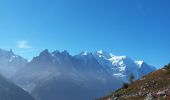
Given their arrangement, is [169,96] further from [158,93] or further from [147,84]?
[147,84]

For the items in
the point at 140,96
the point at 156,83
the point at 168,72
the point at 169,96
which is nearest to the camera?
the point at 169,96

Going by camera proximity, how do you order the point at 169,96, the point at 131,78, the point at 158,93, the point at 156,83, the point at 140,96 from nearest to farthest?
1. the point at 169,96
2. the point at 158,93
3. the point at 140,96
4. the point at 156,83
5. the point at 131,78

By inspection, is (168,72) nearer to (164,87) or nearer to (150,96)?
(164,87)

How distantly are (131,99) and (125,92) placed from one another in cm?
1063

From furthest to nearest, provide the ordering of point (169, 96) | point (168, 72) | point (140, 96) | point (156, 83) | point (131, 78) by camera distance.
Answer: point (131, 78) < point (168, 72) < point (156, 83) < point (140, 96) < point (169, 96)

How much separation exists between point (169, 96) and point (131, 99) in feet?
29.9

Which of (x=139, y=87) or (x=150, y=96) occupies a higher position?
(x=139, y=87)

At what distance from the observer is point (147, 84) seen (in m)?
72.9

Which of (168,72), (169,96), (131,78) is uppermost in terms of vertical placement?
(131,78)

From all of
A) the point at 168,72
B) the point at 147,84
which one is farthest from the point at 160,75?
the point at 147,84

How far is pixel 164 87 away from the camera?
65562 millimetres

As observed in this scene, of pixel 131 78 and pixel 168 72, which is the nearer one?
pixel 168 72

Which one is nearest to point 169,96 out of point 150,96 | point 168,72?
point 150,96

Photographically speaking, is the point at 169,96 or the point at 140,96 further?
the point at 140,96
